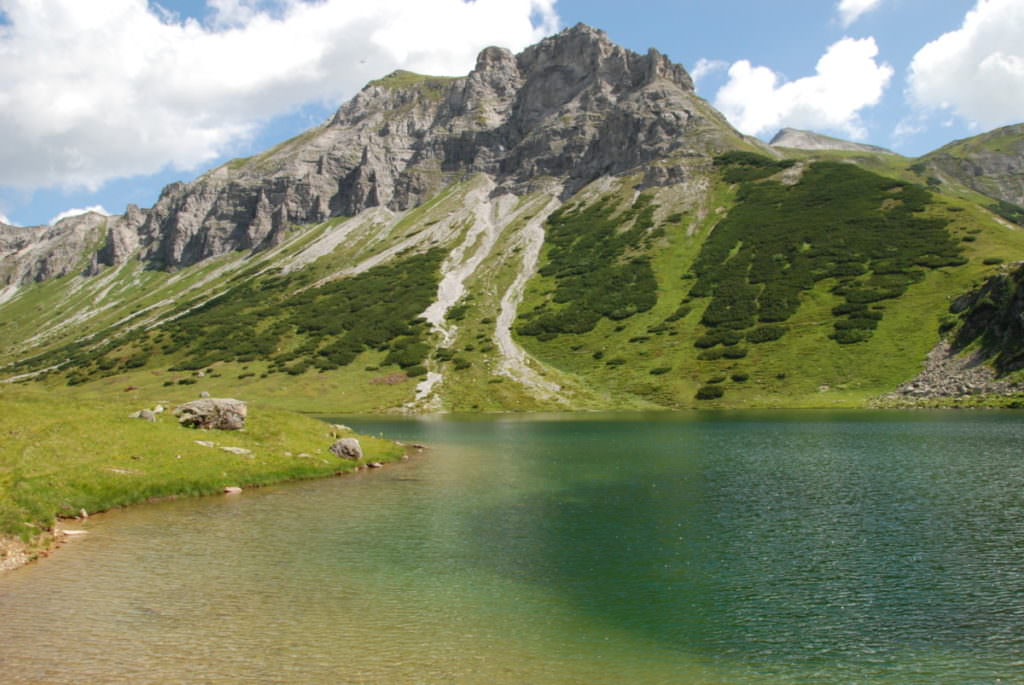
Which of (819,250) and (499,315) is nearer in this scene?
(819,250)


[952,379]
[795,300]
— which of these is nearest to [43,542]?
[952,379]

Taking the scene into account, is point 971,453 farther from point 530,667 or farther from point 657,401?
point 657,401

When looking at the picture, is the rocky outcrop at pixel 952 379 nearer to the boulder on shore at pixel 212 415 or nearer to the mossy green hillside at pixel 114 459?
the mossy green hillside at pixel 114 459

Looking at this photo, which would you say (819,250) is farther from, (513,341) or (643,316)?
(513,341)

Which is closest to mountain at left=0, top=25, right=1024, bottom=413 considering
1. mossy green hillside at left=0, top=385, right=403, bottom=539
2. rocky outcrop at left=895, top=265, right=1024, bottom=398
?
rocky outcrop at left=895, top=265, right=1024, bottom=398

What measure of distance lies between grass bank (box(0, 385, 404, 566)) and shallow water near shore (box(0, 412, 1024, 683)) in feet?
6.65

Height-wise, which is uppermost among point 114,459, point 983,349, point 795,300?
point 795,300

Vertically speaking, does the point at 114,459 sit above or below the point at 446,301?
below

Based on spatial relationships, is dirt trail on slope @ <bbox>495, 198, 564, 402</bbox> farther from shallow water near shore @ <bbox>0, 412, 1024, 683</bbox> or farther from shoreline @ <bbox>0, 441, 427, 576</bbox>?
shoreline @ <bbox>0, 441, 427, 576</bbox>

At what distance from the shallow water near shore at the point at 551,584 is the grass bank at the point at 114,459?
2.03 meters

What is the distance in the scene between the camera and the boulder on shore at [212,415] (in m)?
42.8

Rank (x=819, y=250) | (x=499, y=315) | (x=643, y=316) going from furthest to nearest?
1. (x=499, y=315)
2. (x=819, y=250)
3. (x=643, y=316)

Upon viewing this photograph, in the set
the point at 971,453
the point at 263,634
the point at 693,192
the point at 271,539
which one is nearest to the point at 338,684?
the point at 263,634

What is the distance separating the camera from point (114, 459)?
110 feet
